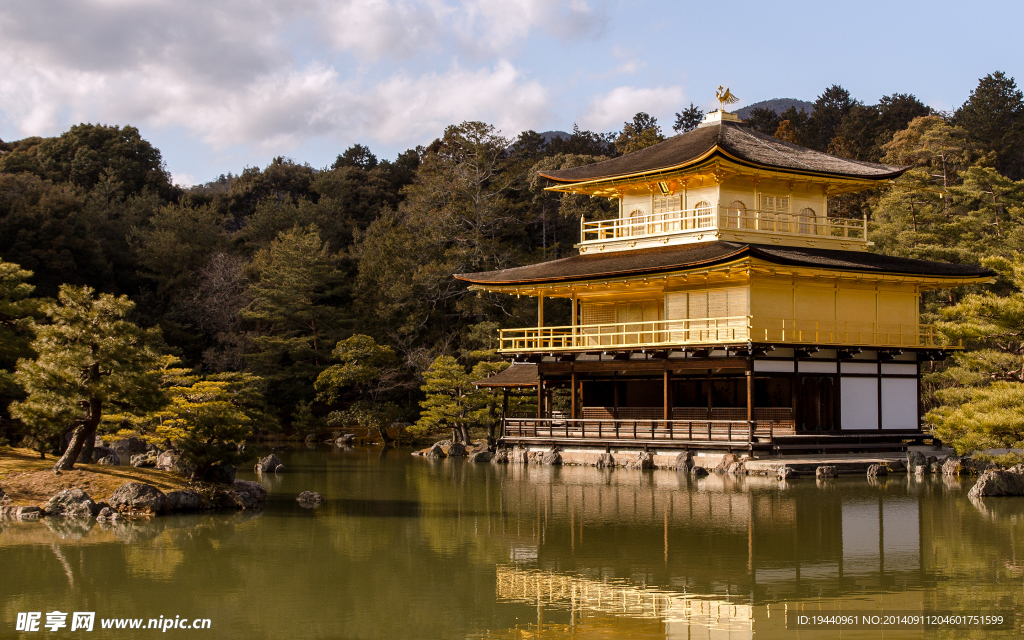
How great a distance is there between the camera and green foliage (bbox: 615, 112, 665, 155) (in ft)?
164

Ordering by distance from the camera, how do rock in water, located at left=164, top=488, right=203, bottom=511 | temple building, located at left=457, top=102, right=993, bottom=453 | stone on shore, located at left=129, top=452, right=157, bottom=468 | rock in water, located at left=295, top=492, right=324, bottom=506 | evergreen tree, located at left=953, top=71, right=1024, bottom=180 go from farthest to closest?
evergreen tree, located at left=953, top=71, right=1024, bottom=180 < temple building, located at left=457, top=102, right=993, bottom=453 < stone on shore, located at left=129, top=452, right=157, bottom=468 < rock in water, located at left=295, top=492, right=324, bottom=506 < rock in water, located at left=164, top=488, right=203, bottom=511

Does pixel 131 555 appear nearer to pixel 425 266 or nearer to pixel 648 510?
pixel 648 510

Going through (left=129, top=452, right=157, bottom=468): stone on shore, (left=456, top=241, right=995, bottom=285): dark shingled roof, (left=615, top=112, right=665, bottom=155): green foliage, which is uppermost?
(left=615, top=112, right=665, bottom=155): green foliage

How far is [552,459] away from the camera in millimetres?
30203

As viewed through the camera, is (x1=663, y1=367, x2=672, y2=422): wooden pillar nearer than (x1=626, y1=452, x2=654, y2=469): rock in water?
No

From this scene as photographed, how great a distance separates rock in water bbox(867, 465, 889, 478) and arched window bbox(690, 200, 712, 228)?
956 centimetres

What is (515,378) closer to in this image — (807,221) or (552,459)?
(552,459)

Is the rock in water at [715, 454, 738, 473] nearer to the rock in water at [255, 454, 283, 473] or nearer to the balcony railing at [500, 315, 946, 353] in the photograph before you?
the balcony railing at [500, 315, 946, 353]

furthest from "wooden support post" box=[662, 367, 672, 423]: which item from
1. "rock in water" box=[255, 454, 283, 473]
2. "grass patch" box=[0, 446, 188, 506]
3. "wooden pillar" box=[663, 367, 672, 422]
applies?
"grass patch" box=[0, 446, 188, 506]

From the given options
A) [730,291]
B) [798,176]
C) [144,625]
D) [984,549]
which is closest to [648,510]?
[984,549]

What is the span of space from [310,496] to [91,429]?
169 inches

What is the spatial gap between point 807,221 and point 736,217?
9.22 feet

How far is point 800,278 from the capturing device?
29.1 metres

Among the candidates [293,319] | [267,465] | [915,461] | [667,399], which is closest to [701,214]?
[667,399]
